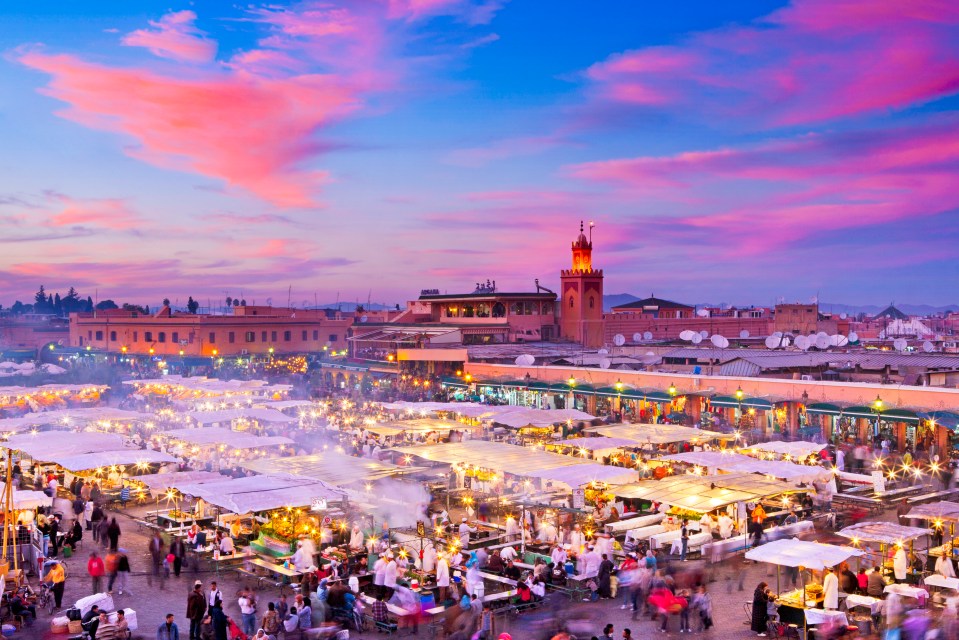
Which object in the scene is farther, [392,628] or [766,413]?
[766,413]

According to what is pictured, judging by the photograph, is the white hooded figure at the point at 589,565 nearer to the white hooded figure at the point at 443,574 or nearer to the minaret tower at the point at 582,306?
the white hooded figure at the point at 443,574

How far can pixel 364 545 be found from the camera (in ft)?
54.1

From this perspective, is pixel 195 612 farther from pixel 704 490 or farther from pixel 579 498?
pixel 704 490

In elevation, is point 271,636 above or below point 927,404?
below

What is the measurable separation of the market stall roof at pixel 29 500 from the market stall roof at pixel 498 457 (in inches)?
317

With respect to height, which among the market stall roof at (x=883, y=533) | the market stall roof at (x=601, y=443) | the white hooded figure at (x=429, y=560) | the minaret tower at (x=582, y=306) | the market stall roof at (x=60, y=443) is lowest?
the white hooded figure at (x=429, y=560)

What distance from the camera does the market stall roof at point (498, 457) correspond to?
761 inches

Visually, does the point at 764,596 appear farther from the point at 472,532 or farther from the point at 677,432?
the point at 677,432

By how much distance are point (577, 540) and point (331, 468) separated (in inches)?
215

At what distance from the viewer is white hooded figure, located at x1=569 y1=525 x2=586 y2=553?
631 inches

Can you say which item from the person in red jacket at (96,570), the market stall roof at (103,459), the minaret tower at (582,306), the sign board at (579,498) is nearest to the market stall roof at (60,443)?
the market stall roof at (103,459)

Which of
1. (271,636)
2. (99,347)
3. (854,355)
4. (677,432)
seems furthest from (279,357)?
(271,636)

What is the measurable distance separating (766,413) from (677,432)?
601 centimetres

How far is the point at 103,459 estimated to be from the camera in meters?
21.0
